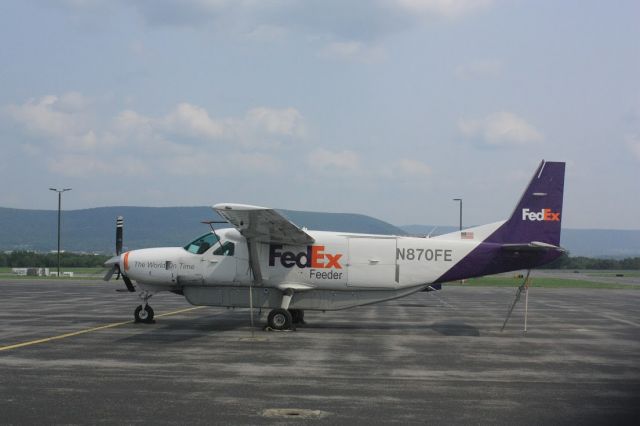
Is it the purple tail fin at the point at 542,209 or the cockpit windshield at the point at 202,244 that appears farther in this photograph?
the cockpit windshield at the point at 202,244

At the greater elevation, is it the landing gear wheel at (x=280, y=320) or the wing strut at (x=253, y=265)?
the wing strut at (x=253, y=265)

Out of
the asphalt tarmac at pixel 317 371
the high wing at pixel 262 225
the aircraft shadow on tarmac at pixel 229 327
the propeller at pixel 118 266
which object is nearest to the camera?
the asphalt tarmac at pixel 317 371

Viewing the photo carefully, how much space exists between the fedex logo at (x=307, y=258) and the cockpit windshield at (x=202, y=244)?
6.30ft

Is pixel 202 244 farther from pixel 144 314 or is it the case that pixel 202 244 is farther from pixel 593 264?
pixel 593 264

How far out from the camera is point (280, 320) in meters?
19.6

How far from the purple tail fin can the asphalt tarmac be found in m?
2.95

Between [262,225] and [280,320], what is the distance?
9.67 ft

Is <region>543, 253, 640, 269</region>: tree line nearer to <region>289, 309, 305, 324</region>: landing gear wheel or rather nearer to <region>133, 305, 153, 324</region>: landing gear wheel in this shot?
<region>289, 309, 305, 324</region>: landing gear wheel

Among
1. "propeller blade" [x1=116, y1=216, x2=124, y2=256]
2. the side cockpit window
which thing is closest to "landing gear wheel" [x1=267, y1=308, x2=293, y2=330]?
the side cockpit window

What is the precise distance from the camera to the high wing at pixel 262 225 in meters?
17.0

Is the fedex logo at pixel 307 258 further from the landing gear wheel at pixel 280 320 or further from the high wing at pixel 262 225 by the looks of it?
the landing gear wheel at pixel 280 320

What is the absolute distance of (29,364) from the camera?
517 inches

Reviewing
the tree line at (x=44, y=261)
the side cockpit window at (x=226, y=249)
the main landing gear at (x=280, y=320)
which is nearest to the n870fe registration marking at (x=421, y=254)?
the main landing gear at (x=280, y=320)

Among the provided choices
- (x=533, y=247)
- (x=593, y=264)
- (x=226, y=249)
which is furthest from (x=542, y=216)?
(x=593, y=264)
